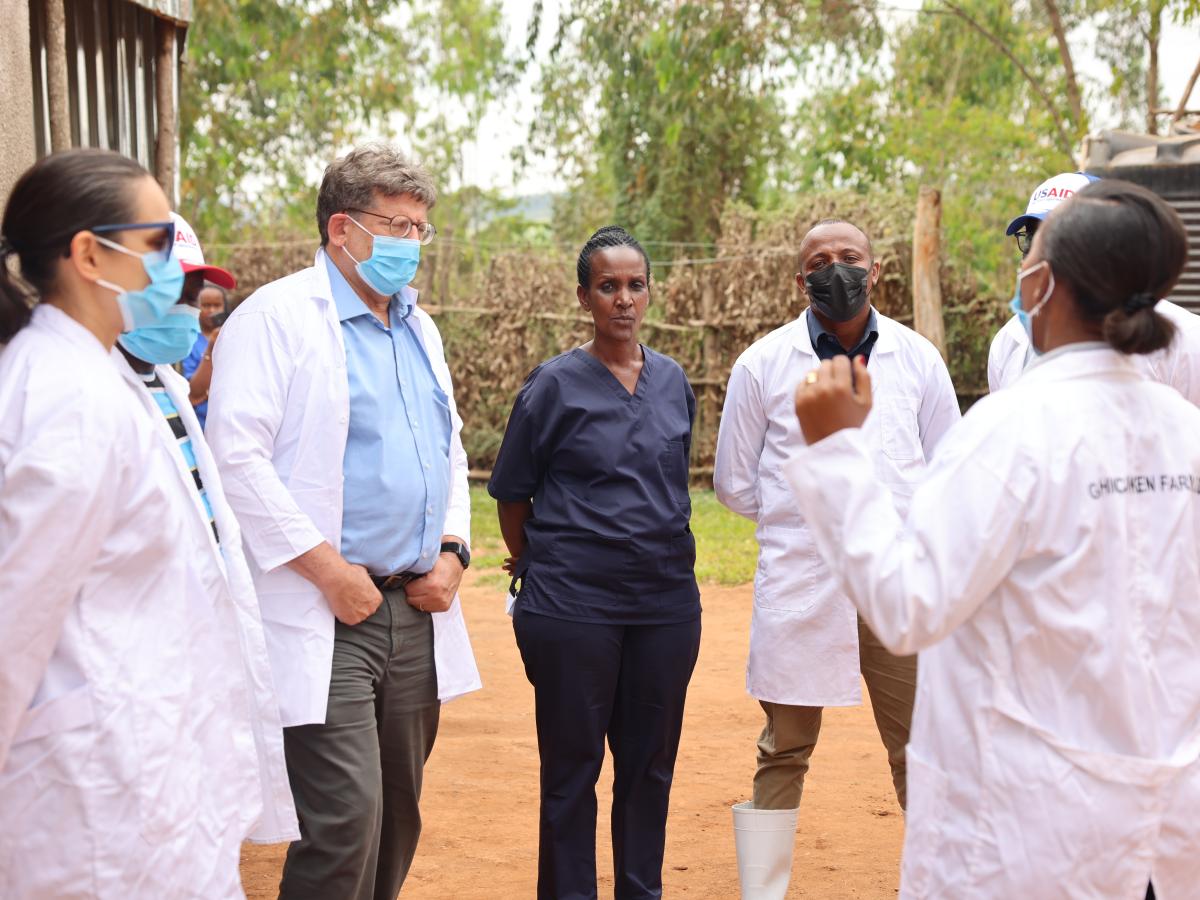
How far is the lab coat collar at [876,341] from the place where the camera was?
447 cm

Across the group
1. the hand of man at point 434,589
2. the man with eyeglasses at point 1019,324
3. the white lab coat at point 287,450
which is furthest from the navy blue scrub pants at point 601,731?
the man with eyeglasses at point 1019,324

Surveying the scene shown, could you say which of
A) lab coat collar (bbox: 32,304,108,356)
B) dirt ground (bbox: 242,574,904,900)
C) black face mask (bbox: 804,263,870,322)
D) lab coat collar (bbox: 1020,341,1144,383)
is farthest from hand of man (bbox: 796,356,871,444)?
dirt ground (bbox: 242,574,904,900)

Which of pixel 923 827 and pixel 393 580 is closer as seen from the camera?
pixel 923 827

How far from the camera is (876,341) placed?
4500mm

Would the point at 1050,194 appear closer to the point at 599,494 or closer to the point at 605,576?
the point at 599,494

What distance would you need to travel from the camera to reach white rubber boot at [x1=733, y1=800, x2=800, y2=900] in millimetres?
4367

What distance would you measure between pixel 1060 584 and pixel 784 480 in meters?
2.00

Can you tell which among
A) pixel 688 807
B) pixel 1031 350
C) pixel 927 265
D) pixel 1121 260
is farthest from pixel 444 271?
pixel 1121 260

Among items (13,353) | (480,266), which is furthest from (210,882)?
(480,266)

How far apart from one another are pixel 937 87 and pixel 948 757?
24.5 meters

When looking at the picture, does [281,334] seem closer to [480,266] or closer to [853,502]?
[853,502]

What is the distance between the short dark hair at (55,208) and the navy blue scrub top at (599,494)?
1.71 metres

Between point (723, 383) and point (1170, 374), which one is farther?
point (723, 383)

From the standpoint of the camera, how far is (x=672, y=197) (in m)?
21.4
